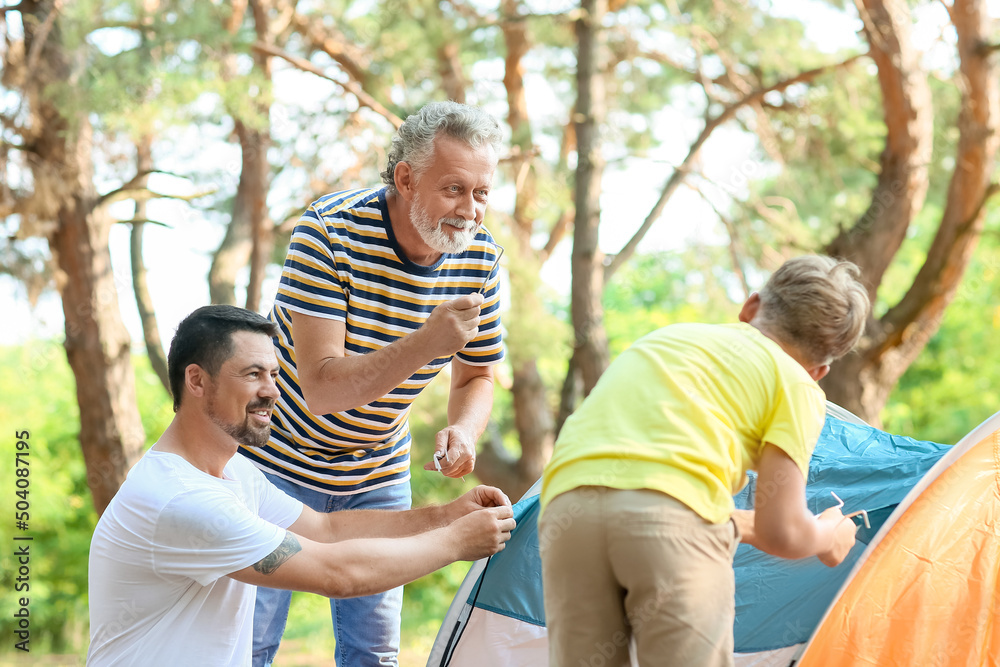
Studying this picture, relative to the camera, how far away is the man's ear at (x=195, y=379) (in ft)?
5.39

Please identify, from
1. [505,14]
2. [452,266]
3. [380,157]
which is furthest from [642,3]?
[452,266]

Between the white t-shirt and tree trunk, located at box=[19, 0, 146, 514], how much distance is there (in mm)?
4809

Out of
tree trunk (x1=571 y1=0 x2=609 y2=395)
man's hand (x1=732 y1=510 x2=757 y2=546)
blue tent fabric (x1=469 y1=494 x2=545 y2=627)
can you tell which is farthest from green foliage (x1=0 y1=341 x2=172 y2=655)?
man's hand (x1=732 y1=510 x2=757 y2=546)

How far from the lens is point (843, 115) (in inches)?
281

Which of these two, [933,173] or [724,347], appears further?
[933,173]

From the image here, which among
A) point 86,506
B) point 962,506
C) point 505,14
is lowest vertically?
point 86,506

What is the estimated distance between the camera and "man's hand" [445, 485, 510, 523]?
6.23 feet

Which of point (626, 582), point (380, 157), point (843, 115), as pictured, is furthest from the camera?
point (843, 115)

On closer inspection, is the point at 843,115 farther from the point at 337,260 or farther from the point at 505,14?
the point at 337,260

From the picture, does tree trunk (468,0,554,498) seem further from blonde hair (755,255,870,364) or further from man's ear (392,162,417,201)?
blonde hair (755,255,870,364)

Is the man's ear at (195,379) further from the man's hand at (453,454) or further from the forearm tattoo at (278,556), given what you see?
the man's hand at (453,454)

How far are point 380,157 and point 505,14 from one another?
190cm

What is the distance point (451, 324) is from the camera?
1.82 metres

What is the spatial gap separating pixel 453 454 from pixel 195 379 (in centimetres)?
58
